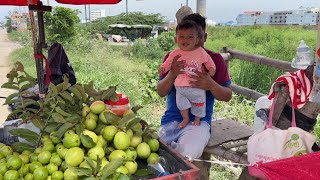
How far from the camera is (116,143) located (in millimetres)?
1395

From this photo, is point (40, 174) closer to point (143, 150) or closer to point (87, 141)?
point (87, 141)

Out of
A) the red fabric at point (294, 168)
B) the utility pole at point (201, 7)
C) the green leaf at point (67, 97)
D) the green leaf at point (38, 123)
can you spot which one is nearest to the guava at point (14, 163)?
the green leaf at point (38, 123)

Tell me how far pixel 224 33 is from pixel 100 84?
15.1 m

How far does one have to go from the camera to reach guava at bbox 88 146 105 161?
1.32 m

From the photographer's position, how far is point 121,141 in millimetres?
1391

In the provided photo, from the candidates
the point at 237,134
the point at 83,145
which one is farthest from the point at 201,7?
the point at 83,145

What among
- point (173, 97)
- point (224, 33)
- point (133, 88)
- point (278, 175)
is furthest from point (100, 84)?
point (224, 33)

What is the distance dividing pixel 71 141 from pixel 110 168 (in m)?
0.23

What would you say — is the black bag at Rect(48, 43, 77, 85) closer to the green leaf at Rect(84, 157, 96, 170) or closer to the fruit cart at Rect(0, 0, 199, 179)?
the fruit cart at Rect(0, 0, 199, 179)

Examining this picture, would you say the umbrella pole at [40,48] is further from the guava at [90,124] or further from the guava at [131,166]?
the guava at [131,166]

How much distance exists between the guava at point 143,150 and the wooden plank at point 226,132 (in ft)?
3.77

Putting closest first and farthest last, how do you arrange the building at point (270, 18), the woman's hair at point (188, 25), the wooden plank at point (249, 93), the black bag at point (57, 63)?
the woman's hair at point (188, 25) → the black bag at point (57, 63) → the wooden plank at point (249, 93) → the building at point (270, 18)

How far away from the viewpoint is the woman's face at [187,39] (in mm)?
2368

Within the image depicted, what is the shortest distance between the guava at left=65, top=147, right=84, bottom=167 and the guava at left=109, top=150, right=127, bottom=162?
12 centimetres
